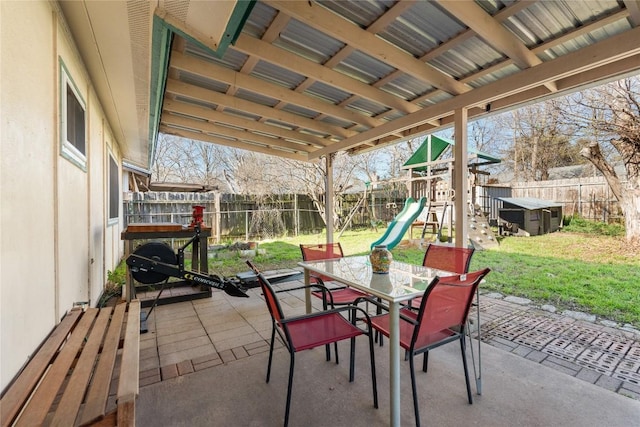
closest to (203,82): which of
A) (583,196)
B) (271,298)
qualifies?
(271,298)

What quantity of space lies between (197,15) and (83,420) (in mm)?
1913

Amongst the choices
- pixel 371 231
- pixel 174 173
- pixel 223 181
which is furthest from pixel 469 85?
pixel 174 173

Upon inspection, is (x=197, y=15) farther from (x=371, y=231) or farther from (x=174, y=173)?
(x=174, y=173)

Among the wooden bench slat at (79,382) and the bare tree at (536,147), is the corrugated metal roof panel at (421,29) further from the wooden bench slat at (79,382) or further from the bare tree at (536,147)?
the bare tree at (536,147)

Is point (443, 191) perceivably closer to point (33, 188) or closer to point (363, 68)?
point (363, 68)

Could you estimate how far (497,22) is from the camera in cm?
216

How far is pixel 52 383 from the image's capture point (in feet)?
4.30

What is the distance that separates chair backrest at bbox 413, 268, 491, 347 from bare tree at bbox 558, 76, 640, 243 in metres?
5.95

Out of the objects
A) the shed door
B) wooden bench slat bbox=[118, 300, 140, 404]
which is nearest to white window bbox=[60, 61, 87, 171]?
wooden bench slat bbox=[118, 300, 140, 404]

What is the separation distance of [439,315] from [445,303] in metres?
0.08

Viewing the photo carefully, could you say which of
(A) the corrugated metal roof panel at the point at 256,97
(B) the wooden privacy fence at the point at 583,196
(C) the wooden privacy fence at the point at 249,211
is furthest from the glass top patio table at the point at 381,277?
(B) the wooden privacy fence at the point at 583,196

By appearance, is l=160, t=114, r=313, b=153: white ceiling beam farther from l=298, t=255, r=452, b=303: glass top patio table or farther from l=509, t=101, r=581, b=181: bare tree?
l=509, t=101, r=581, b=181: bare tree

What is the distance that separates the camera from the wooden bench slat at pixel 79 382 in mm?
1123

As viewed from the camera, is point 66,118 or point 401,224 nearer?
point 66,118
